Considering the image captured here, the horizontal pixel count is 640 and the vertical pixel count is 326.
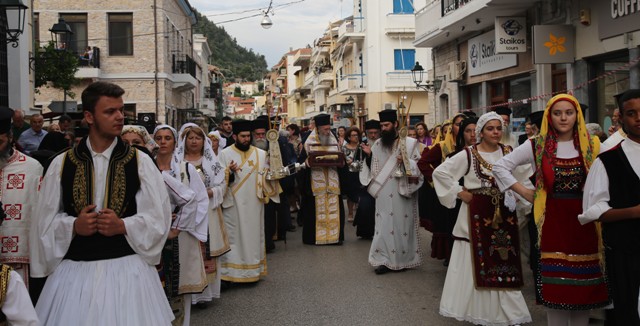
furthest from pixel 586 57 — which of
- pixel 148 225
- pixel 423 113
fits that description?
pixel 423 113

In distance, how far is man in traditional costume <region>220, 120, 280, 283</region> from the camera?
847cm

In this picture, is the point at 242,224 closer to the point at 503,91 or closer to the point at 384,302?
the point at 384,302

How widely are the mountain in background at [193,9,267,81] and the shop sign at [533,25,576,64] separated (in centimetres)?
11690

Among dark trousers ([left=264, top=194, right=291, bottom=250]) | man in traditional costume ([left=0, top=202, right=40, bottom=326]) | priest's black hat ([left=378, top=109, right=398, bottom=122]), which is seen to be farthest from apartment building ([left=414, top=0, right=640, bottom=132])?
man in traditional costume ([left=0, top=202, right=40, bottom=326])

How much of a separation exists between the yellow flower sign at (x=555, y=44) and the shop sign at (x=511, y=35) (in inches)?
76.2

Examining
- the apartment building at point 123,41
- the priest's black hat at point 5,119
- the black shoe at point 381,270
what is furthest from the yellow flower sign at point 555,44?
the apartment building at point 123,41

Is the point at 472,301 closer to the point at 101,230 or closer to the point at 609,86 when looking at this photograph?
the point at 101,230

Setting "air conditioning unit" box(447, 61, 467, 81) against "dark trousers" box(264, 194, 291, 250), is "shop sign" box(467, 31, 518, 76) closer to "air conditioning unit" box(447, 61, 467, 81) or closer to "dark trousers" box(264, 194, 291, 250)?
"air conditioning unit" box(447, 61, 467, 81)

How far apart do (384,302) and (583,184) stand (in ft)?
10.1

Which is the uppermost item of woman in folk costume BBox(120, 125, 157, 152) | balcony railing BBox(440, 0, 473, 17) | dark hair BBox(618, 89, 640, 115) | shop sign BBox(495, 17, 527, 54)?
balcony railing BBox(440, 0, 473, 17)

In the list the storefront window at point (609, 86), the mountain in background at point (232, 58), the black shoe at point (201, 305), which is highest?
the mountain in background at point (232, 58)

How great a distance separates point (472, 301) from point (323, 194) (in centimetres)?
588

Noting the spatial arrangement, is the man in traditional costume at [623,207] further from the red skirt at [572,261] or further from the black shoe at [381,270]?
the black shoe at [381,270]

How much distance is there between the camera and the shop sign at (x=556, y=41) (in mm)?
13781
